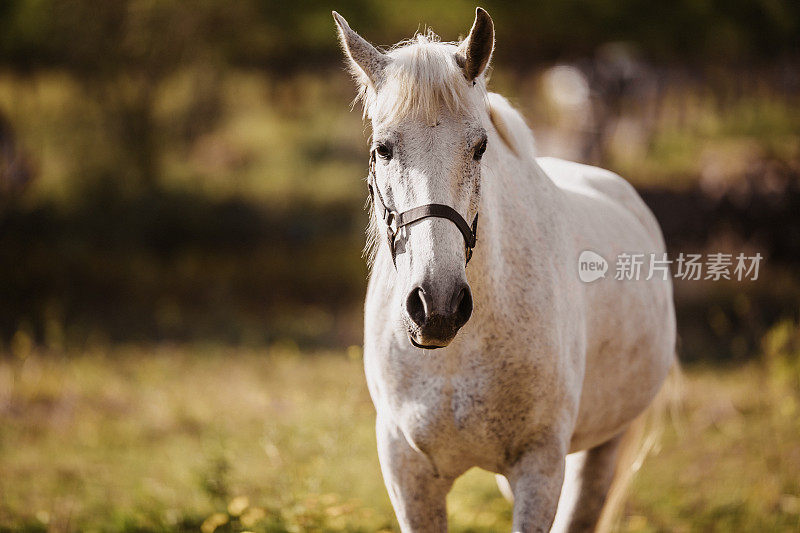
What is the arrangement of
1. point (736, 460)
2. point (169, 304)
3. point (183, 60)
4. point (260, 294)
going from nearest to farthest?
point (736, 460), point (169, 304), point (260, 294), point (183, 60)

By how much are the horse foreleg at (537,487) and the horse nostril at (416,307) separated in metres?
0.71

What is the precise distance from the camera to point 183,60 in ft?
31.1

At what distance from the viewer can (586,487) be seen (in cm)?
303

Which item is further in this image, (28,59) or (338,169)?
(338,169)

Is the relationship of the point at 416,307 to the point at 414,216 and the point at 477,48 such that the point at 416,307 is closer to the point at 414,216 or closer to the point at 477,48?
the point at 414,216

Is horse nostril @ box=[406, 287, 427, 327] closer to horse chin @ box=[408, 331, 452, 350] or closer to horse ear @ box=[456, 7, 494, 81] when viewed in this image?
horse chin @ box=[408, 331, 452, 350]

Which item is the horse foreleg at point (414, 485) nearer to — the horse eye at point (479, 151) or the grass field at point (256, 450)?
the grass field at point (256, 450)

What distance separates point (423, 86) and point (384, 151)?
0.19 meters

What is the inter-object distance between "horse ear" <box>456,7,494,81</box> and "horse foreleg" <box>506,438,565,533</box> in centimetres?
111

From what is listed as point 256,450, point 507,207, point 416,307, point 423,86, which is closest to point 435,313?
point 416,307

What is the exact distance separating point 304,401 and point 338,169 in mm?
7609

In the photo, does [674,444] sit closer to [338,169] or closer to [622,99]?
[622,99]

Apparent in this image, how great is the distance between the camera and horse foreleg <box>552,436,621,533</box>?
2.97m

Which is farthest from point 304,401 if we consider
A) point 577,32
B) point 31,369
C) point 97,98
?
point 577,32
